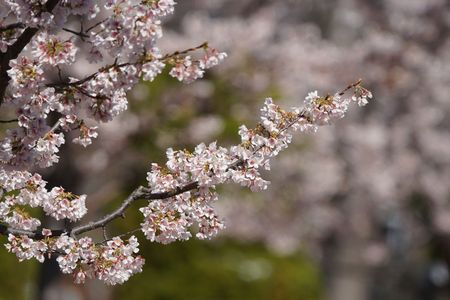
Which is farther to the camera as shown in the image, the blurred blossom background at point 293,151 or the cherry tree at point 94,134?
the blurred blossom background at point 293,151

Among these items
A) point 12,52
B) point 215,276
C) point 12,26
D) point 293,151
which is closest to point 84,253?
point 12,52

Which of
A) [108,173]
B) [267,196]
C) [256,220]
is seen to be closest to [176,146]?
[108,173]

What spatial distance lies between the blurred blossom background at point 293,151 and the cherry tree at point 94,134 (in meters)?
7.75

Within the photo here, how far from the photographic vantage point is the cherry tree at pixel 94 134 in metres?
3.69

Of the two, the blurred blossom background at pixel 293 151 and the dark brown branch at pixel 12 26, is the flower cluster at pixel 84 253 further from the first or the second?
the blurred blossom background at pixel 293 151

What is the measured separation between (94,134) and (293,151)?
11565 millimetres

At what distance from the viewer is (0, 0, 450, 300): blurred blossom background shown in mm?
12375

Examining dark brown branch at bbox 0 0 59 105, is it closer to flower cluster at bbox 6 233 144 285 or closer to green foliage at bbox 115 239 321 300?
flower cluster at bbox 6 233 144 285

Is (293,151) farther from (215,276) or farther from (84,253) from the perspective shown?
(84,253)

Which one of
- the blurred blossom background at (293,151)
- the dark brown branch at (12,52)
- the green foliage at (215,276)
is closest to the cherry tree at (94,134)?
the dark brown branch at (12,52)

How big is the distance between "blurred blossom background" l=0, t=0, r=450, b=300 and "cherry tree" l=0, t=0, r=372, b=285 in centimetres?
775

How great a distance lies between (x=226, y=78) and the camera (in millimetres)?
12242

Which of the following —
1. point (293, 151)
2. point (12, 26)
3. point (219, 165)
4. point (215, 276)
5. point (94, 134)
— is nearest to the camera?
point (219, 165)

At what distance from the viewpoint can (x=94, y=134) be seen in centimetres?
396
